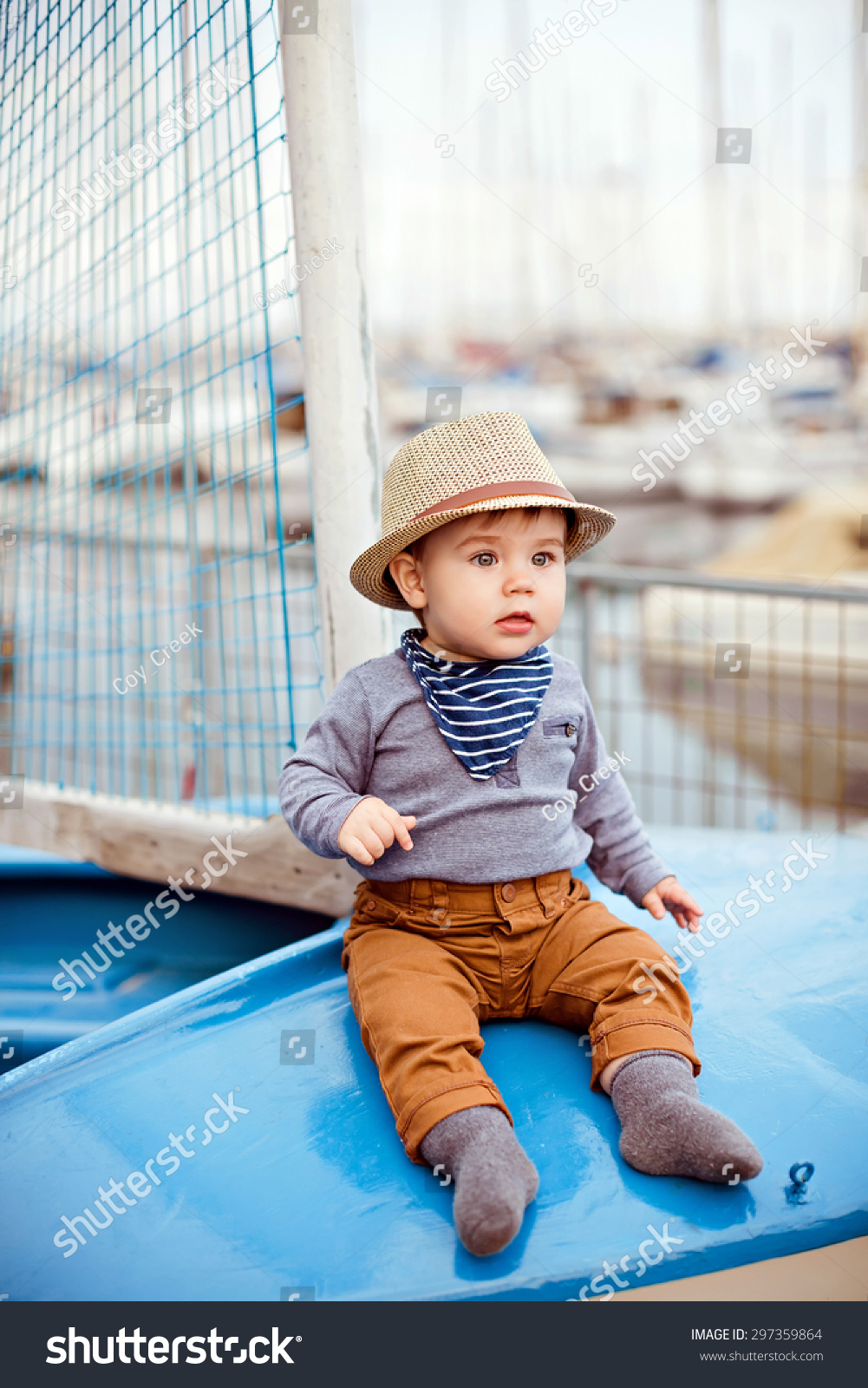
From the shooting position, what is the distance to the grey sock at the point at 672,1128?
1.12 m

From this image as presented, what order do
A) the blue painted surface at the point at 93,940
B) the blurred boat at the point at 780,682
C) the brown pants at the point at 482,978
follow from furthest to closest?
the blurred boat at the point at 780,682, the blue painted surface at the point at 93,940, the brown pants at the point at 482,978

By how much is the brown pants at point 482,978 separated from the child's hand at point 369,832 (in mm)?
194

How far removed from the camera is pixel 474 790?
4.98 feet

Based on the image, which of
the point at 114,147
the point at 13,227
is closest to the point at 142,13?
the point at 114,147

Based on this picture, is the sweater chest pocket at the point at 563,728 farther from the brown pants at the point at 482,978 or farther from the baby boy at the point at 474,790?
the brown pants at the point at 482,978

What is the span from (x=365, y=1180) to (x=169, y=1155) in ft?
0.87

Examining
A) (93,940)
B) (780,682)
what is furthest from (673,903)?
(780,682)

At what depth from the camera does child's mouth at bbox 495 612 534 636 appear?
1.47 m

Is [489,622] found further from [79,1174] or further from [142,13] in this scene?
[142,13]

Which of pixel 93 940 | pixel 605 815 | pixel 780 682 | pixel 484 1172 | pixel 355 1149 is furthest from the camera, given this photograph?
pixel 780 682

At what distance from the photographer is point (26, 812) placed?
2488 millimetres

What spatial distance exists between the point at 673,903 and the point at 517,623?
1.76 feet

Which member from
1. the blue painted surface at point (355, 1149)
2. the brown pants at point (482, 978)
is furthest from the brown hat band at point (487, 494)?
the blue painted surface at point (355, 1149)

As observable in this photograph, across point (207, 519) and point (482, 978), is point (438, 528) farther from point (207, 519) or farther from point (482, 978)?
point (207, 519)
